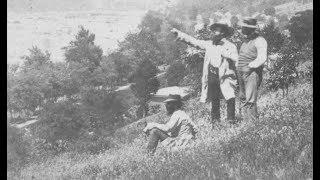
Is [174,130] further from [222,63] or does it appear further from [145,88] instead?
[145,88]

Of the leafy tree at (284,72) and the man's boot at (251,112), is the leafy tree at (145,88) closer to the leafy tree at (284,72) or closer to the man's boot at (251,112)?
the leafy tree at (284,72)

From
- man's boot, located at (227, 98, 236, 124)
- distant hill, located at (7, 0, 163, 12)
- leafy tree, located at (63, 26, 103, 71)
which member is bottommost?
leafy tree, located at (63, 26, 103, 71)

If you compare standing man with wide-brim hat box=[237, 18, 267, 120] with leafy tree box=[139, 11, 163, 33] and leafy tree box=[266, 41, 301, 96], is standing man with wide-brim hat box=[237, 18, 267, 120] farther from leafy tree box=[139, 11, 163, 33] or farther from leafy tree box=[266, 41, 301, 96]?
leafy tree box=[139, 11, 163, 33]

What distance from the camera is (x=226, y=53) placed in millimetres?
9938

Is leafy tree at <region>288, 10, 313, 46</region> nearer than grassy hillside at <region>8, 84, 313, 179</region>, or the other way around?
grassy hillside at <region>8, 84, 313, 179</region>

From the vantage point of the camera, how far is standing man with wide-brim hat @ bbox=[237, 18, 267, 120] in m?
9.38

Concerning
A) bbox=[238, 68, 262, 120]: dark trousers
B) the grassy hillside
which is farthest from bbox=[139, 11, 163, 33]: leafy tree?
the grassy hillside

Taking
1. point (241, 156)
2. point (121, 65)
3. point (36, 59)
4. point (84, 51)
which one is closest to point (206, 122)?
point (241, 156)

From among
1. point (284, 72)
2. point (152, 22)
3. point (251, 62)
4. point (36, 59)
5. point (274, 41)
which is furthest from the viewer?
point (152, 22)

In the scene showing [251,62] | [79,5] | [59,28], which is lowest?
[59,28]

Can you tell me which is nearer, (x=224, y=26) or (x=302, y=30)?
(x=224, y=26)

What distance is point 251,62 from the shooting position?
932cm

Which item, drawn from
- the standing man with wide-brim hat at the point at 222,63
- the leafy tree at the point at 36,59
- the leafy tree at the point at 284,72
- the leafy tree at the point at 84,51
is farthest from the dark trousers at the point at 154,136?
the leafy tree at the point at 36,59
